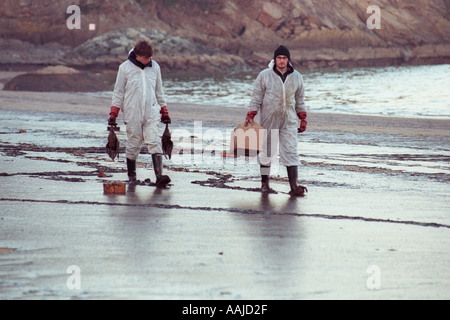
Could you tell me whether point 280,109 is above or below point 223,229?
above

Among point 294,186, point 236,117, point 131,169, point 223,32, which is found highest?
point 223,32

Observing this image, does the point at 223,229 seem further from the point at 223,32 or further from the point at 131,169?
the point at 223,32

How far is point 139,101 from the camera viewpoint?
8.90m

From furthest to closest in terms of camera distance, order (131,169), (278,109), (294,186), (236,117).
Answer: (236,117) → (131,169) → (278,109) → (294,186)

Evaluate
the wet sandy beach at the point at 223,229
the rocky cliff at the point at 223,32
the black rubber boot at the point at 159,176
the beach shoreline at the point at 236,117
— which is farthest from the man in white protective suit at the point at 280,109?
the rocky cliff at the point at 223,32

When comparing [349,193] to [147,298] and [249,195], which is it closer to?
[249,195]

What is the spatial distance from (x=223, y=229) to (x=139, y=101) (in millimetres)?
2874

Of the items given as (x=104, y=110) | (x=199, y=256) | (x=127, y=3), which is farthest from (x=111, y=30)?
(x=199, y=256)

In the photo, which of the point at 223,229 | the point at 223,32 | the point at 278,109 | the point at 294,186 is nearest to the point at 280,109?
the point at 278,109

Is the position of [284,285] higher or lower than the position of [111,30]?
lower

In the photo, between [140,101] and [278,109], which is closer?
[278,109]

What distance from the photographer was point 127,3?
90500 mm

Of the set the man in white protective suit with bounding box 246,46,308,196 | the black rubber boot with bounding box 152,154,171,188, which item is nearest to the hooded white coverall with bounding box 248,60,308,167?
the man in white protective suit with bounding box 246,46,308,196
